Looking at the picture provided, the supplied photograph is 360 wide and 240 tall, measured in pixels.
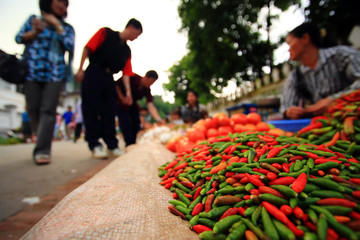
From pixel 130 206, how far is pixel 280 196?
0.75 m

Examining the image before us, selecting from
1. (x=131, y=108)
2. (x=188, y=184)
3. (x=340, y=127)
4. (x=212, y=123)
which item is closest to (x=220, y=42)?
(x=131, y=108)

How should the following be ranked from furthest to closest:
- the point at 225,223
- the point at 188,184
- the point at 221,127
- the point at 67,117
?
the point at 67,117 → the point at 221,127 → the point at 188,184 → the point at 225,223

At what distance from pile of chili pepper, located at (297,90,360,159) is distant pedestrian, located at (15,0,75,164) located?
3.35m

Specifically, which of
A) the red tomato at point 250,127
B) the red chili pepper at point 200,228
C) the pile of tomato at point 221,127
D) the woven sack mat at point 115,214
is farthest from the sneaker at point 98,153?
the red chili pepper at point 200,228

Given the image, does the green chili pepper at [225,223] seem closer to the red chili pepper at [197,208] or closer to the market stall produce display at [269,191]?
the market stall produce display at [269,191]

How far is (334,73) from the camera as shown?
256 centimetres

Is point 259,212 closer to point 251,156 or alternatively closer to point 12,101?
point 251,156

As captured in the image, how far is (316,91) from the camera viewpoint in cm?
277

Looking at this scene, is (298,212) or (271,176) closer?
(298,212)

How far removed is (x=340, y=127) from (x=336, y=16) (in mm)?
6480

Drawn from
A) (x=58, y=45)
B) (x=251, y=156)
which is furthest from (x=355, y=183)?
(x=58, y=45)

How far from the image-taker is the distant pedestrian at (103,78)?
2.39 metres

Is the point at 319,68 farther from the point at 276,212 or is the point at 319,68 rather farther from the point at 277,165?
the point at 276,212

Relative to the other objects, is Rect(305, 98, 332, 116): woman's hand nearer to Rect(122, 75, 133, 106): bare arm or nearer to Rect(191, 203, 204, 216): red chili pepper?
Rect(191, 203, 204, 216): red chili pepper
